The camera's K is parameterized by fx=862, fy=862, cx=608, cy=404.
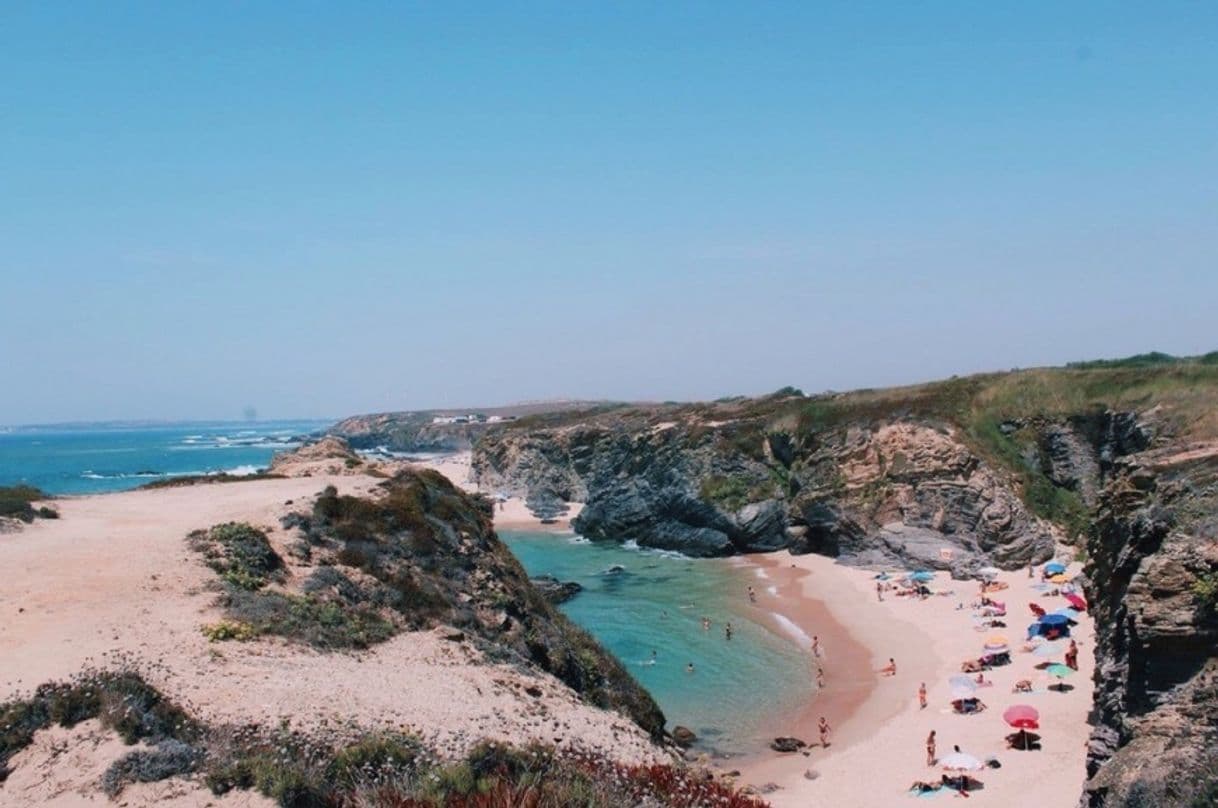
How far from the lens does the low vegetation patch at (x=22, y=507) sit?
25619mm

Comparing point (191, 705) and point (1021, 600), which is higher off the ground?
point (191, 705)

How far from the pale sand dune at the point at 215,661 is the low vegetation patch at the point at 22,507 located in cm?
208

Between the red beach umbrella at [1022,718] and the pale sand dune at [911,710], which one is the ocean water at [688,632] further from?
the red beach umbrella at [1022,718]

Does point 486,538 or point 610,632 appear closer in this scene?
point 486,538

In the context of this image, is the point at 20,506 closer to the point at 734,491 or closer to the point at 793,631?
the point at 793,631

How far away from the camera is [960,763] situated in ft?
73.3

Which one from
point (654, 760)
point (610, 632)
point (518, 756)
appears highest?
point (518, 756)

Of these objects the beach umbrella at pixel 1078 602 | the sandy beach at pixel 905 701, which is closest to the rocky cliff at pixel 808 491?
the sandy beach at pixel 905 701

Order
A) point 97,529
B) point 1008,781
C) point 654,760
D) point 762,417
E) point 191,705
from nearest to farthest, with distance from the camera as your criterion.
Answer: point 191,705
point 654,760
point 1008,781
point 97,529
point 762,417

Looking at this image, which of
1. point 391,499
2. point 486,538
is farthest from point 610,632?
point 391,499

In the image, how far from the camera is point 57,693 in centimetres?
1405

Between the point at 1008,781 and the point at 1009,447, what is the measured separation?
39.6 metres

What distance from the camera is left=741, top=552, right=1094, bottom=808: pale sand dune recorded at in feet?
74.2

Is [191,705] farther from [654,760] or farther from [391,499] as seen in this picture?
[391,499]
